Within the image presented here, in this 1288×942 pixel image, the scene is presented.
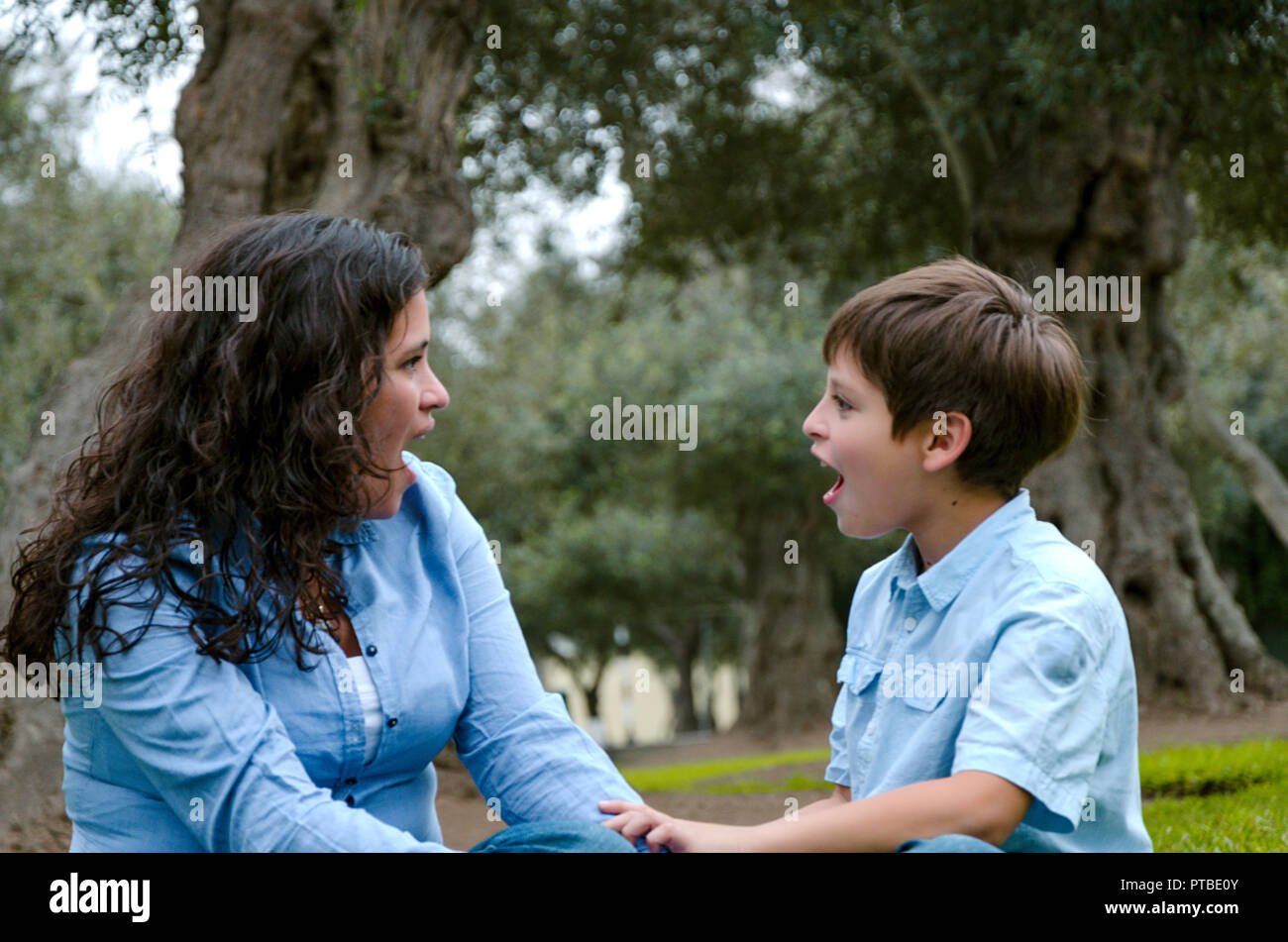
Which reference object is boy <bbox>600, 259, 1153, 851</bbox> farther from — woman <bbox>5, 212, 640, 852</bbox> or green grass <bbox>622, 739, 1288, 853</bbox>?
green grass <bbox>622, 739, 1288, 853</bbox>

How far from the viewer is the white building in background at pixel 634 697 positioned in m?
29.7

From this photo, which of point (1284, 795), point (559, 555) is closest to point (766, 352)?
point (559, 555)

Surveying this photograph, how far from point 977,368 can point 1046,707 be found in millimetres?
707

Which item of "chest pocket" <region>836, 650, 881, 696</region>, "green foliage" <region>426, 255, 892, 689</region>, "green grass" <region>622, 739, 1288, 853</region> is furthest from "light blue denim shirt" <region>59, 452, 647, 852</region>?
"green foliage" <region>426, 255, 892, 689</region>

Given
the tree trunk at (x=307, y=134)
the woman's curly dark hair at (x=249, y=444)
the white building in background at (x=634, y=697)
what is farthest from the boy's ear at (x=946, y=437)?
the white building in background at (x=634, y=697)

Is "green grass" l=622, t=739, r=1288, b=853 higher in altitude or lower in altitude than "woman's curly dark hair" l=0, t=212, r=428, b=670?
lower

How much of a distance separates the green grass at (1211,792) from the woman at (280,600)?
93.9 inches

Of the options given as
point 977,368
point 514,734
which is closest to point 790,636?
point 514,734

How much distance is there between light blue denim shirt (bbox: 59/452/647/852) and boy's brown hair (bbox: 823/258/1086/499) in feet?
3.05

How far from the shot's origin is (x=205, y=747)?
6.44 ft

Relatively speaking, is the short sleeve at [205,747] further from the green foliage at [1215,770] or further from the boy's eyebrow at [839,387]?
the green foliage at [1215,770]

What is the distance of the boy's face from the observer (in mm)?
2443

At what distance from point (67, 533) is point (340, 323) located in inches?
23.1
